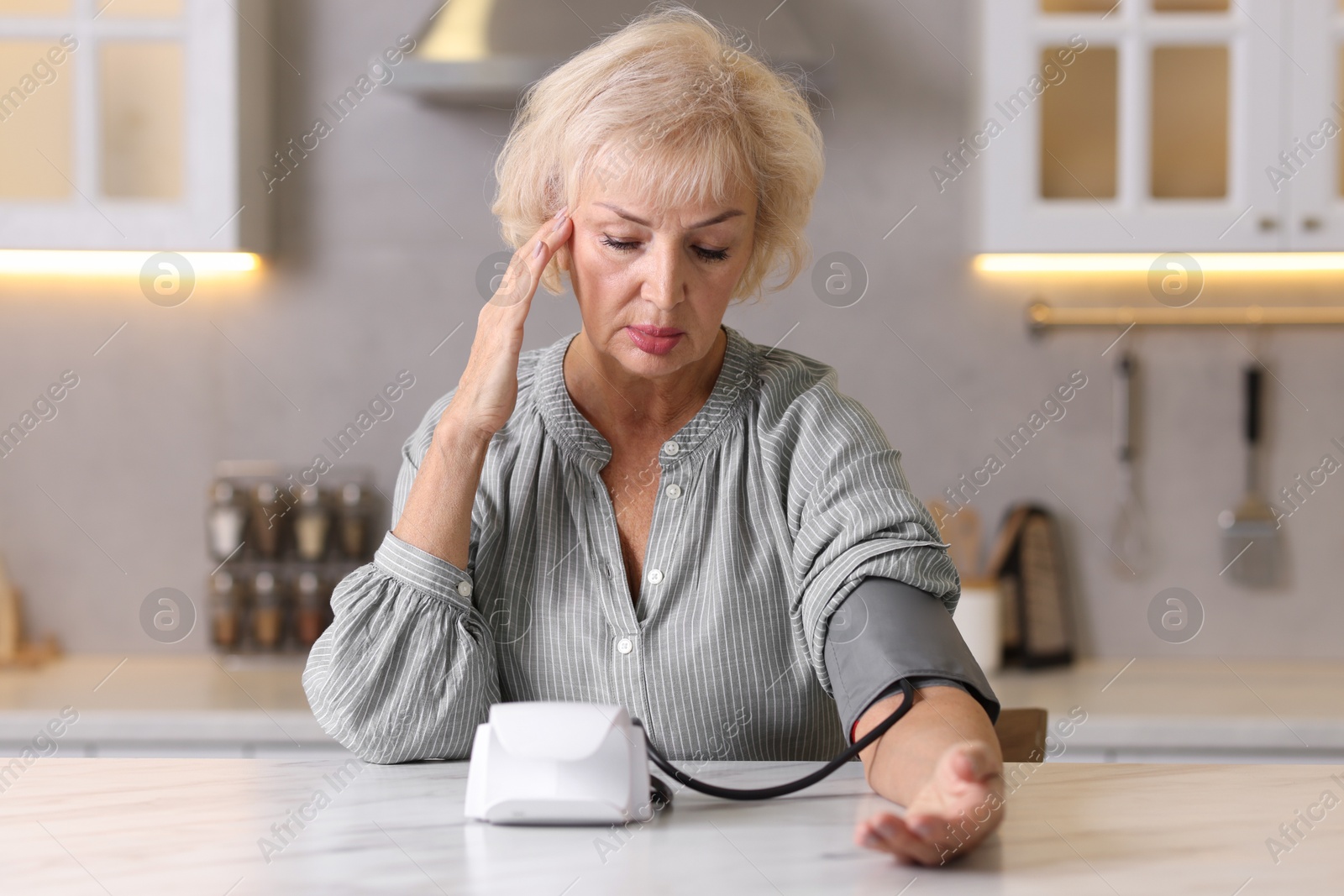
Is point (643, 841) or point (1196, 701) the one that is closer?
point (643, 841)

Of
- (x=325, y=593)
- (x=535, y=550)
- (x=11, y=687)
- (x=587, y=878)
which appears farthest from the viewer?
(x=325, y=593)

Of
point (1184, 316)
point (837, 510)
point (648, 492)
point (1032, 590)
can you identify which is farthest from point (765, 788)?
point (1184, 316)

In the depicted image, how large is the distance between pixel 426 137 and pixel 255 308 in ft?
1.55

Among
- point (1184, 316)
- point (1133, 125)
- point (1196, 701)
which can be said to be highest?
point (1133, 125)

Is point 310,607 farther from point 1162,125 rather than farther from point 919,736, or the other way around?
point 1162,125

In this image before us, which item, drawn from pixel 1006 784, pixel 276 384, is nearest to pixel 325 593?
pixel 276 384

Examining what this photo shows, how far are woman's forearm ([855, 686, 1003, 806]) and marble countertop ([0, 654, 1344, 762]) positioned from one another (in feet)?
3.48

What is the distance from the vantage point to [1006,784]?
85 cm

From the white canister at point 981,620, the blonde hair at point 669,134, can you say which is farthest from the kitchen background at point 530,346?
the blonde hair at point 669,134

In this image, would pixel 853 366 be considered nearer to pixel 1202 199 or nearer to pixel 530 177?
pixel 1202 199

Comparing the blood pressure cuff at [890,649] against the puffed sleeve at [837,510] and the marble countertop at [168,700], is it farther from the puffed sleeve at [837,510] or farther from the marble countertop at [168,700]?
the marble countertop at [168,700]

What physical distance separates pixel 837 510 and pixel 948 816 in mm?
365

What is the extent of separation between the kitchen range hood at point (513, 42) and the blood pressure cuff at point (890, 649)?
1223mm

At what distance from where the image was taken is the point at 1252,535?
2.25 metres
